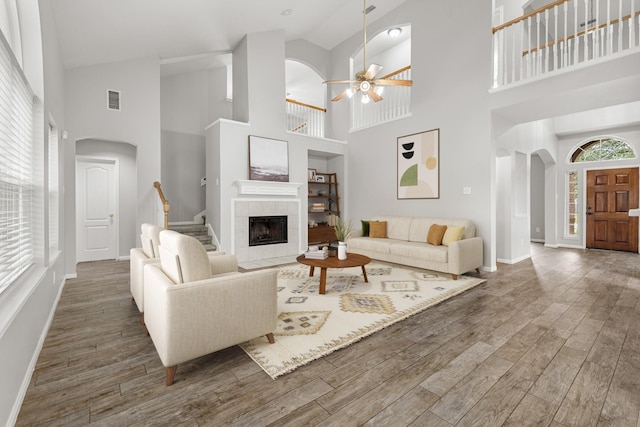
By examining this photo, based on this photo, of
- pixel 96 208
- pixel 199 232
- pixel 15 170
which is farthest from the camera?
pixel 199 232

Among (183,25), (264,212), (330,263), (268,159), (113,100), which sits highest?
(183,25)

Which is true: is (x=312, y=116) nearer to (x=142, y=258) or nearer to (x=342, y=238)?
(x=342, y=238)

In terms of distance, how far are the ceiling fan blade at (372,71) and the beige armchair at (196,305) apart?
312cm

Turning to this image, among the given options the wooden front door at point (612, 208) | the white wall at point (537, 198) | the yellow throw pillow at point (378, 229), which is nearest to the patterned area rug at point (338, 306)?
the yellow throw pillow at point (378, 229)

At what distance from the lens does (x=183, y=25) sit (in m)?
4.61

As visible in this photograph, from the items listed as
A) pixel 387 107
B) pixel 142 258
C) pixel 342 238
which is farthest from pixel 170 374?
pixel 387 107

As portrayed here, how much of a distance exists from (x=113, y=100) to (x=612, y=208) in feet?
35.2

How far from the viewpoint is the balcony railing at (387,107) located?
6.26 meters

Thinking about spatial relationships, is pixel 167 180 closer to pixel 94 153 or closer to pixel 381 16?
pixel 94 153

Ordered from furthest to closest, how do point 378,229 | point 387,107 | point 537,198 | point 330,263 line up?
point 537,198, point 387,107, point 378,229, point 330,263

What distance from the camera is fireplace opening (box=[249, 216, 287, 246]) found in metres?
5.97

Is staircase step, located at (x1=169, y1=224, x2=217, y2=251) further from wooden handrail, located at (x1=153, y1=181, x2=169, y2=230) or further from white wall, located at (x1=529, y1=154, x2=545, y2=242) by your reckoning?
white wall, located at (x1=529, y1=154, x2=545, y2=242)

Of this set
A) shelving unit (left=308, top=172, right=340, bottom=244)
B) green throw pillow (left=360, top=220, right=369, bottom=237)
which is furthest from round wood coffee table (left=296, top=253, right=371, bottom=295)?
shelving unit (left=308, top=172, right=340, bottom=244)

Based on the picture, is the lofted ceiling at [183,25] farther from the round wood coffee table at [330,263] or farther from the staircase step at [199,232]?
the round wood coffee table at [330,263]
